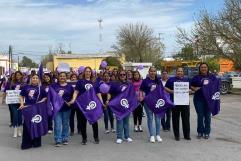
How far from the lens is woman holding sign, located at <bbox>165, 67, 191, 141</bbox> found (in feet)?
33.5

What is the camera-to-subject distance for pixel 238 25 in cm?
2950

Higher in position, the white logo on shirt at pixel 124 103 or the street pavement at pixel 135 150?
the white logo on shirt at pixel 124 103

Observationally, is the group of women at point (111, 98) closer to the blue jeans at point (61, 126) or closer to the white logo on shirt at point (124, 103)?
the blue jeans at point (61, 126)

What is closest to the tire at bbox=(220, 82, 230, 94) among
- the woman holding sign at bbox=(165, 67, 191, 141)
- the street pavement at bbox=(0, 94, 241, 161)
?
the street pavement at bbox=(0, 94, 241, 161)

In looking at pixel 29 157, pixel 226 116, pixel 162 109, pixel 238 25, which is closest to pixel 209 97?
pixel 162 109

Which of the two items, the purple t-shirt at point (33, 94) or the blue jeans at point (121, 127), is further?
the blue jeans at point (121, 127)

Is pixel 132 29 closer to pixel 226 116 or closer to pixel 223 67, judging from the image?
pixel 223 67

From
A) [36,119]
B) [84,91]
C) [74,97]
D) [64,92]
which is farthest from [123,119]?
[36,119]

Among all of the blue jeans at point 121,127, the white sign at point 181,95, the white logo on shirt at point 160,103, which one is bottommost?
the blue jeans at point 121,127

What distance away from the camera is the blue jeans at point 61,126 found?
31.8ft

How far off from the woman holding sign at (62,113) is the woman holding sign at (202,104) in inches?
115

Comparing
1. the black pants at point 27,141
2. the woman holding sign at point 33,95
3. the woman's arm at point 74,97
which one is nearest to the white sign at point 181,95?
the woman's arm at point 74,97

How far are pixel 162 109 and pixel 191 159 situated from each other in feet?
7.45

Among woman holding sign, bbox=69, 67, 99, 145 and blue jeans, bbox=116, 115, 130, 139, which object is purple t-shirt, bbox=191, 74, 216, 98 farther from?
woman holding sign, bbox=69, 67, 99, 145
